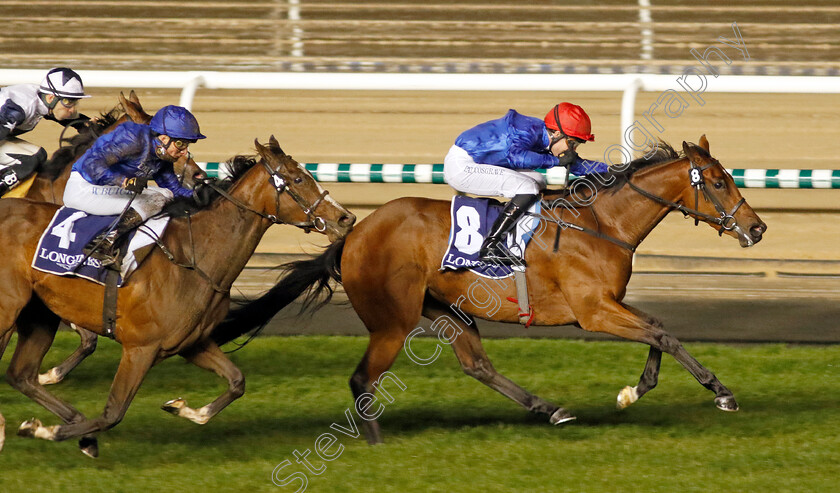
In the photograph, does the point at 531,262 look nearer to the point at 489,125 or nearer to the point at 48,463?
the point at 489,125

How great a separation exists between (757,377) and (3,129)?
165 inches

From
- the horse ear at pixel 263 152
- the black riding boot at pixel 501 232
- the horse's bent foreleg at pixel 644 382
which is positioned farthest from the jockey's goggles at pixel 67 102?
the horse's bent foreleg at pixel 644 382

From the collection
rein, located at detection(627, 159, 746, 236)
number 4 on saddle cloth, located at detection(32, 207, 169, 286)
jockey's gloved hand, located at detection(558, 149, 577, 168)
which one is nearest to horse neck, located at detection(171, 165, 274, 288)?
number 4 on saddle cloth, located at detection(32, 207, 169, 286)

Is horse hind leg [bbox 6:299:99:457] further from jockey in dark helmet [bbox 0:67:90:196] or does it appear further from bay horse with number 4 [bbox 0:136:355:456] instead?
jockey in dark helmet [bbox 0:67:90:196]

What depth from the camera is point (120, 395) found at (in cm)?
479

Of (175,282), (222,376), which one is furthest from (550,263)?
(175,282)

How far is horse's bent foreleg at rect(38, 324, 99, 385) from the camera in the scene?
6184 mm

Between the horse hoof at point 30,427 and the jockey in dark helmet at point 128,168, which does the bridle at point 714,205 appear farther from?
the horse hoof at point 30,427

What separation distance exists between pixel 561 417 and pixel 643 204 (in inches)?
41.0

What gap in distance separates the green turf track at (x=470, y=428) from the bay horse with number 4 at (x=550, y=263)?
308mm

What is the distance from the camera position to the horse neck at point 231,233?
4.96 metres

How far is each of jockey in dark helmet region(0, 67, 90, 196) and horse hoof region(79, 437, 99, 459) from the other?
2.00 m

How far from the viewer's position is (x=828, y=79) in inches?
281

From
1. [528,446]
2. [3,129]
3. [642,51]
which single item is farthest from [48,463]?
[642,51]
